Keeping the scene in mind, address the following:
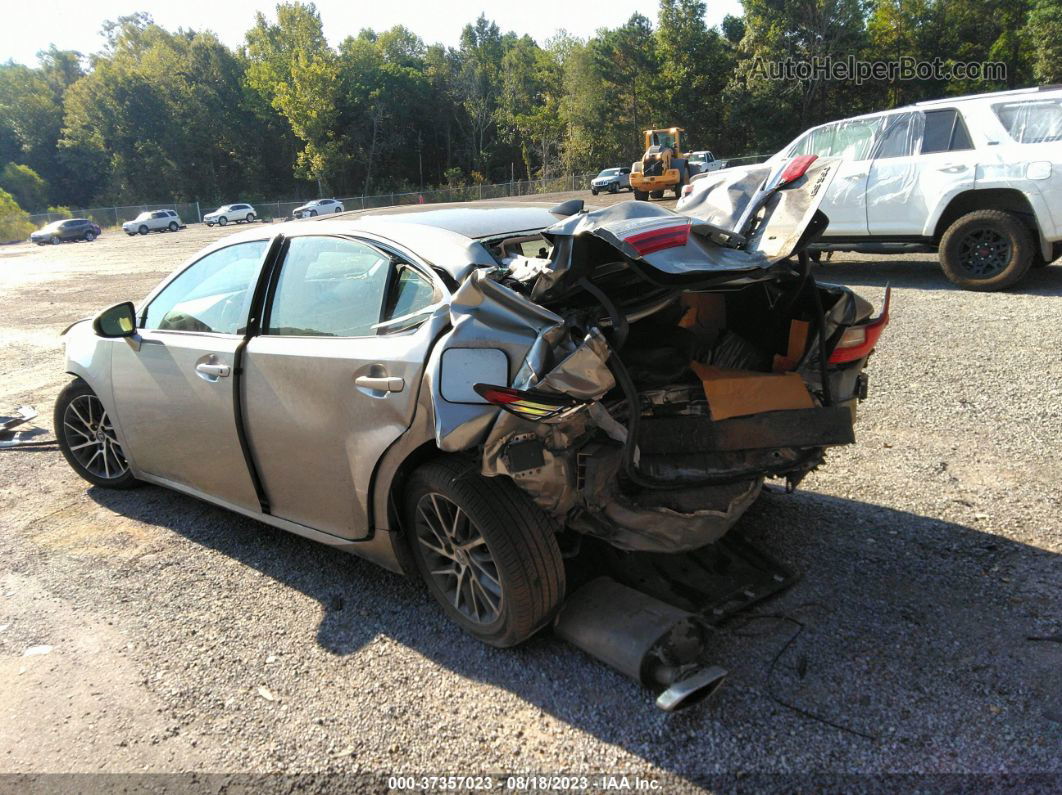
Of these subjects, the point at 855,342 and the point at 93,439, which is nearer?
the point at 855,342

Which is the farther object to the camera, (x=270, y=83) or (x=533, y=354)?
(x=270, y=83)

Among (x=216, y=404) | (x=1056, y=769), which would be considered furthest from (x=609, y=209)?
(x=1056, y=769)

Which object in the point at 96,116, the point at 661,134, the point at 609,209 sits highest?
the point at 96,116

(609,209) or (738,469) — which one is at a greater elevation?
(609,209)

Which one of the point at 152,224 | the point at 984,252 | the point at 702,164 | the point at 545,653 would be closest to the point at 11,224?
the point at 152,224

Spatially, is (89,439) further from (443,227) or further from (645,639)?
(645,639)

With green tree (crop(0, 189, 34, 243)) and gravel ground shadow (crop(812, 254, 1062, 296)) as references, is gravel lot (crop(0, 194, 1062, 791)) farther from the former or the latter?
green tree (crop(0, 189, 34, 243))

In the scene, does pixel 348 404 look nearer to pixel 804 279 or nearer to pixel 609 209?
pixel 609 209

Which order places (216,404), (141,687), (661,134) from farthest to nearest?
(661,134), (216,404), (141,687)

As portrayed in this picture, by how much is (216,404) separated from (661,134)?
3269 centimetres

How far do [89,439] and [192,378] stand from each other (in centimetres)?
166

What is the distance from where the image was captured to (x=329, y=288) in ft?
11.5

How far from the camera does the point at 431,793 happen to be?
237 centimetres

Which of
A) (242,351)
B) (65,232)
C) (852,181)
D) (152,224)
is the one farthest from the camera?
(152,224)
